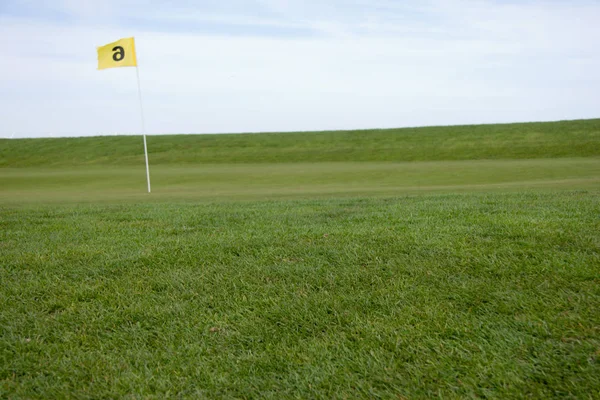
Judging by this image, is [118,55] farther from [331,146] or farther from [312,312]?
[331,146]

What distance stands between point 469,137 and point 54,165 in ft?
111

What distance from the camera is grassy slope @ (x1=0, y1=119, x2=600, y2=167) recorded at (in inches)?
1549

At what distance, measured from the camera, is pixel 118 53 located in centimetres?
1672

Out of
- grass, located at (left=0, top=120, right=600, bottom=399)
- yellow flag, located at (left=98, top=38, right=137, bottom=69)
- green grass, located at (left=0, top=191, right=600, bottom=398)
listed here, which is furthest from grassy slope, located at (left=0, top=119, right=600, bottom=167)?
green grass, located at (left=0, top=191, right=600, bottom=398)

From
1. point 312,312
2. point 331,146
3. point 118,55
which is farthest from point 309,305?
point 331,146

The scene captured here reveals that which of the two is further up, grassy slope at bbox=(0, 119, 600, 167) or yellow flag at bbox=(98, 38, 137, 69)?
yellow flag at bbox=(98, 38, 137, 69)

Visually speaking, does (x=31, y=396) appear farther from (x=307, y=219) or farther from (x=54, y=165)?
(x=54, y=165)

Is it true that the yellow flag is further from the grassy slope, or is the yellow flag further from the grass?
the grassy slope

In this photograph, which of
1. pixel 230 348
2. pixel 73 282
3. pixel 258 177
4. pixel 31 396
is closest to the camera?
pixel 31 396

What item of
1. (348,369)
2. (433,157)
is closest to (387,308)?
(348,369)

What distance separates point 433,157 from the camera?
128 feet

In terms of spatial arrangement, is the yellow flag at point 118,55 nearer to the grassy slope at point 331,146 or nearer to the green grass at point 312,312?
the green grass at point 312,312

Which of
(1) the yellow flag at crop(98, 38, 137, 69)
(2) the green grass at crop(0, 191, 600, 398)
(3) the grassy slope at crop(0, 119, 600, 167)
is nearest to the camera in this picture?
(2) the green grass at crop(0, 191, 600, 398)

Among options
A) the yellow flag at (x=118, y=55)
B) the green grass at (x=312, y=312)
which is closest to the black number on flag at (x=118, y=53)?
the yellow flag at (x=118, y=55)
